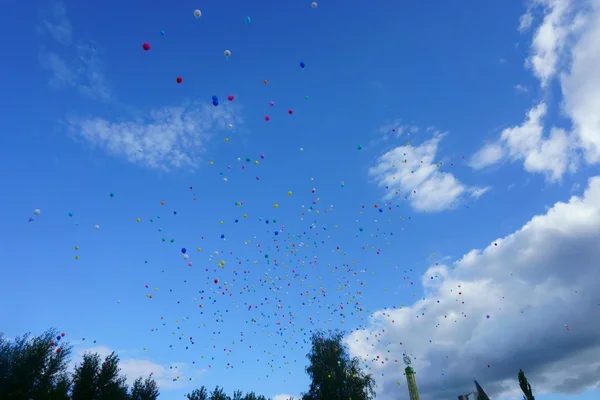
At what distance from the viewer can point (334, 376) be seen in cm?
4281

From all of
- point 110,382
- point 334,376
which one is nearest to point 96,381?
point 110,382

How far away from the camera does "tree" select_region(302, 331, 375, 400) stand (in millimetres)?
41750

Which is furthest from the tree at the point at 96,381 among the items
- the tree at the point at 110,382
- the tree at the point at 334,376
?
the tree at the point at 334,376

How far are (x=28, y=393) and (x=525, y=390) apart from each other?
33603 mm

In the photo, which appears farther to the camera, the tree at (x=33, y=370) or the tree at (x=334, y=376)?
the tree at (x=334, y=376)

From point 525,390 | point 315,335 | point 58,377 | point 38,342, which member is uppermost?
point 315,335

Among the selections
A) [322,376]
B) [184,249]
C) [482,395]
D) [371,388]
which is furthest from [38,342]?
[482,395]

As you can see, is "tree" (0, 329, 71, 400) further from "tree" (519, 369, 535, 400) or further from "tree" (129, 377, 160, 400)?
"tree" (519, 369, 535, 400)

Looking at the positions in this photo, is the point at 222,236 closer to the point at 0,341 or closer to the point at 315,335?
the point at 0,341

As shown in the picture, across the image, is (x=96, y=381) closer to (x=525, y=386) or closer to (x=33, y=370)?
(x=33, y=370)

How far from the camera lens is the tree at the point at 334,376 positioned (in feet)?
137

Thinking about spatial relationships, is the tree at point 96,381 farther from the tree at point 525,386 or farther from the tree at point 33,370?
the tree at point 525,386

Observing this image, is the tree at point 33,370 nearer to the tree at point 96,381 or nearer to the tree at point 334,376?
the tree at point 96,381

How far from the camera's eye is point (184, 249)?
20.7 metres
